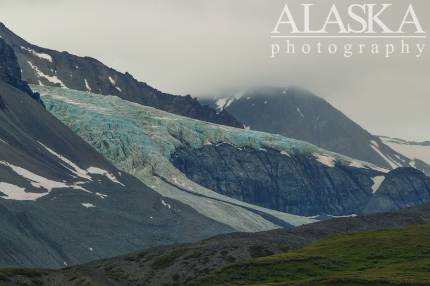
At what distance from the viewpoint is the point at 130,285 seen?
186 meters

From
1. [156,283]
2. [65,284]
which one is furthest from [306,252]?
[65,284]

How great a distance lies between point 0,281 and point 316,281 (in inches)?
1677

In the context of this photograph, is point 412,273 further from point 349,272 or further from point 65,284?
point 65,284

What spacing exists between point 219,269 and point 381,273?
1208 inches

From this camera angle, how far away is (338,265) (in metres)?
178

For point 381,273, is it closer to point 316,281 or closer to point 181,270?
point 316,281

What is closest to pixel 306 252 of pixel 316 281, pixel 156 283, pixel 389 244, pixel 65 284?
pixel 389 244

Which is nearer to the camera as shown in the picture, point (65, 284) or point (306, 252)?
point (65, 284)

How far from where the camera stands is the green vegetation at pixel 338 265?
521 feet

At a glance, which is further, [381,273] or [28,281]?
[381,273]

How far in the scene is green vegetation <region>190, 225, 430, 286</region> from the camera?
521 feet

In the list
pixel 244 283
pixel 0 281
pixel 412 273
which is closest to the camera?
pixel 0 281

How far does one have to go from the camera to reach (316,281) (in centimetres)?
15000

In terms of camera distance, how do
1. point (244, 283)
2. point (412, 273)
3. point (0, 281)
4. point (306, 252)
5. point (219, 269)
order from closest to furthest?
1. point (0, 281)
2. point (412, 273)
3. point (244, 283)
4. point (219, 269)
5. point (306, 252)
